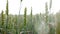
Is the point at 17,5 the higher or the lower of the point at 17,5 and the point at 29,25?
the higher

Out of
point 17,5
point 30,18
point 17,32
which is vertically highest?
point 17,5

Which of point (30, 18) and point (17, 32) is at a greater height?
point (30, 18)

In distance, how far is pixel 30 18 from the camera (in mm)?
1094

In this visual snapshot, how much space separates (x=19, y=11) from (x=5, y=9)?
0.12 metres

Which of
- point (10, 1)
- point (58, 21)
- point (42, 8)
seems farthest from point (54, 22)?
point (10, 1)

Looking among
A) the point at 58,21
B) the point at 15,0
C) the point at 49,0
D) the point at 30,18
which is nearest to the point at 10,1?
the point at 15,0

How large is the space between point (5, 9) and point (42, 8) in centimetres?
32

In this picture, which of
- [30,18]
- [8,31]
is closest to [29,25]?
[30,18]

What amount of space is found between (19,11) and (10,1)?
0.11 m

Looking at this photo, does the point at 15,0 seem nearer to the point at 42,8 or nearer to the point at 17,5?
the point at 17,5

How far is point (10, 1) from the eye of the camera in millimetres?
1051

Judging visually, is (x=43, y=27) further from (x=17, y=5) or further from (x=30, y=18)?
(x=17, y=5)

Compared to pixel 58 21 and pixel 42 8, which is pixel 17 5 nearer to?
pixel 42 8

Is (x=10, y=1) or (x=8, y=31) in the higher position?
(x=10, y=1)
